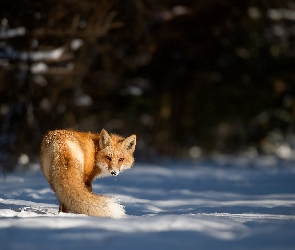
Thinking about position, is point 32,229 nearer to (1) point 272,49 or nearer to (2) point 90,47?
(2) point 90,47

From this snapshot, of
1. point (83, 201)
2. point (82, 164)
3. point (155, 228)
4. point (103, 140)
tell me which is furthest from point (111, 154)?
point (155, 228)

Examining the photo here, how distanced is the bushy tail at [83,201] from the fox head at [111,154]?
3.61 feet

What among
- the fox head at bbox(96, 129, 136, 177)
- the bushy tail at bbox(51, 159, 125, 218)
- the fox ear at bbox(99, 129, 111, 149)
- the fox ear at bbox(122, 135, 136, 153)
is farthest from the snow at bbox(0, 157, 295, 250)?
the fox ear at bbox(99, 129, 111, 149)

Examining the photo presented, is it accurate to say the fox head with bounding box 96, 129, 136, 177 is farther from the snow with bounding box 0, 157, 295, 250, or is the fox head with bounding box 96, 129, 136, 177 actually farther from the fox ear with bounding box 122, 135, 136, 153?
the snow with bounding box 0, 157, 295, 250

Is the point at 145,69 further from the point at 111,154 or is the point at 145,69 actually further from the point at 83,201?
the point at 83,201

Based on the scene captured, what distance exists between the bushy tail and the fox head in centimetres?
110

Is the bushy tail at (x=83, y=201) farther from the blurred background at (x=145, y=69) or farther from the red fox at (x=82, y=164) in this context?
the blurred background at (x=145, y=69)

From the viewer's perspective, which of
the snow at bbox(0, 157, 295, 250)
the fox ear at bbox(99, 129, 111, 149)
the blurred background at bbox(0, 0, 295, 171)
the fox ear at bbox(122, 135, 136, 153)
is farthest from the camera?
the blurred background at bbox(0, 0, 295, 171)

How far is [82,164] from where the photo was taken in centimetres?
718

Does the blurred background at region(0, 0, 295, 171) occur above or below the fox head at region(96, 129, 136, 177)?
above

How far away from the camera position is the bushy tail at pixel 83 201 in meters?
6.33

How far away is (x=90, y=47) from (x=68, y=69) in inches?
83.6

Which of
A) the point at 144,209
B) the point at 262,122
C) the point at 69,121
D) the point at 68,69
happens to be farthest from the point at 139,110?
the point at 144,209

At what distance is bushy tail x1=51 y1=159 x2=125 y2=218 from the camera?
633cm
